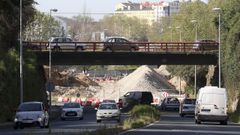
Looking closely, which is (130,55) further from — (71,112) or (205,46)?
(71,112)

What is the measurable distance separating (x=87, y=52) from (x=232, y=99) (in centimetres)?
1616

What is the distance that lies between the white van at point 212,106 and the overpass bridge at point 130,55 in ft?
99.0

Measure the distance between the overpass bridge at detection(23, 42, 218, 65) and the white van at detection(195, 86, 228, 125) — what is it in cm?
3016

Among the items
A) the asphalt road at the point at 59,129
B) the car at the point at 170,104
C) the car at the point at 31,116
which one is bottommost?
the car at the point at 170,104

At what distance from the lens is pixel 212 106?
5178 cm

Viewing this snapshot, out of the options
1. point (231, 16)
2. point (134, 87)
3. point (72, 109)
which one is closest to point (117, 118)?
point (72, 109)

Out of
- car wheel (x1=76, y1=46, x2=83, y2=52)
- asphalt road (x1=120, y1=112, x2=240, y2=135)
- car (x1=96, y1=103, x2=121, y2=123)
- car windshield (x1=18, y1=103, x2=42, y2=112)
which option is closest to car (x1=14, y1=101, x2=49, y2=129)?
car windshield (x1=18, y1=103, x2=42, y2=112)

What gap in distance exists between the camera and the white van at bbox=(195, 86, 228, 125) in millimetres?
51750

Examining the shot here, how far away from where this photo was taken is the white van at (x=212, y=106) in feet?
170

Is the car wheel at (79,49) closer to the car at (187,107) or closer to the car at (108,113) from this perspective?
the car at (187,107)

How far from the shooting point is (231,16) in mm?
81375

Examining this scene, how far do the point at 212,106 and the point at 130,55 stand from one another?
31867mm

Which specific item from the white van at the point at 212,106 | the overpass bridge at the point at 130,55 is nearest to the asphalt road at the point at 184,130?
the white van at the point at 212,106

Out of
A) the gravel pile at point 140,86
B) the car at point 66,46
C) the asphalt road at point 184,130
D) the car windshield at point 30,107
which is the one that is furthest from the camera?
the gravel pile at point 140,86
